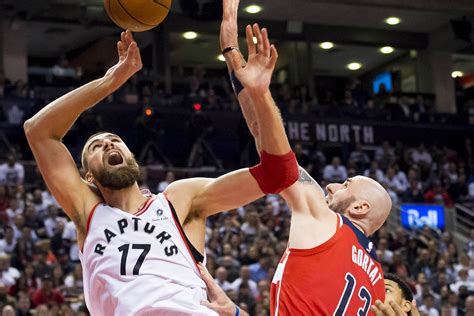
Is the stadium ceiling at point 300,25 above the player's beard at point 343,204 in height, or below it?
above

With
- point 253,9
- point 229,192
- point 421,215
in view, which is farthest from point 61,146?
point 253,9

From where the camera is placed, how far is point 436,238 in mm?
20234

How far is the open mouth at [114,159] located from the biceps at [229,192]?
0.42 meters

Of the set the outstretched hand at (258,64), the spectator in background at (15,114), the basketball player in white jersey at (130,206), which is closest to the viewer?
the outstretched hand at (258,64)

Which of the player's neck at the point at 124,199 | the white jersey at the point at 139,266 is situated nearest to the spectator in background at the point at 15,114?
the player's neck at the point at 124,199

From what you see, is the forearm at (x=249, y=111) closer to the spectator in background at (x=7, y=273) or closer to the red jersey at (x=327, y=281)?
the red jersey at (x=327, y=281)

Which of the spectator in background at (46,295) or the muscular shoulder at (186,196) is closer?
the muscular shoulder at (186,196)

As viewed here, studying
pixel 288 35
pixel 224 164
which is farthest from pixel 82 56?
pixel 224 164

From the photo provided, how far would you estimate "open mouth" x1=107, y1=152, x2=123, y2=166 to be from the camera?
4441 mm

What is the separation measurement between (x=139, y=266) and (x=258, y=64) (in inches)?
41.9

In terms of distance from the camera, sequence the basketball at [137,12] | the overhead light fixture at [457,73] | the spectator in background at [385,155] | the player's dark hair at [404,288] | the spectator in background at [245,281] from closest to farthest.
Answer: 1. the basketball at [137,12]
2. the player's dark hair at [404,288]
3. the spectator in background at [245,281]
4. the spectator in background at [385,155]
5. the overhead light fixture at [457,73]

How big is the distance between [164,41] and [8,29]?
4.85m

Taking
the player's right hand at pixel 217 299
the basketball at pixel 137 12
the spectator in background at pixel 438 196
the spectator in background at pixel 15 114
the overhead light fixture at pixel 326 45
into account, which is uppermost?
the overhead light fixture at pixel 326 45

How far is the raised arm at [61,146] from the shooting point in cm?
444
